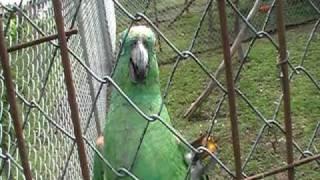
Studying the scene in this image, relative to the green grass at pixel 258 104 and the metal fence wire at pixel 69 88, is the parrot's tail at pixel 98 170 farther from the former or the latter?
the green grass at pixel 258 104

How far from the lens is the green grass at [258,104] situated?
4781 millimetres

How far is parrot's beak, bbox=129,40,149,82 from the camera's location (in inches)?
109

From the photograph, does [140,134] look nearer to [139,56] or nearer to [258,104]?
[139,56]

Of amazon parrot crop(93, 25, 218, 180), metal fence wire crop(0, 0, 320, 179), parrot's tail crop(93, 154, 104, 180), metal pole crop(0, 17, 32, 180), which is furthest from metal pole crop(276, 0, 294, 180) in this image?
parrot's tail crop(93, 154, 104, 180)

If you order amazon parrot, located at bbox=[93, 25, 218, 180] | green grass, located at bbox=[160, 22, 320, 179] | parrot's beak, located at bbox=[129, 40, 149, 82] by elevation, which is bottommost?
A: green grass, located at bbox=[160, 22, 320, 179]

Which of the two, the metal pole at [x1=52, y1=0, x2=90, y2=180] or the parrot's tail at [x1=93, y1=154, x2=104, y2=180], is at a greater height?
the metal pole at [x1=52, y1=0, x2=90, y2=180]

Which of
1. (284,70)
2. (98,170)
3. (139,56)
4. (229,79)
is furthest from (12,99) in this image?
(98,170)

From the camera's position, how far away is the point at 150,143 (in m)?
2.80

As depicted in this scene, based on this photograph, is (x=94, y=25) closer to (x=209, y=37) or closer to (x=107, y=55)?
(x=107, y=55)

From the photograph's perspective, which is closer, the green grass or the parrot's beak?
the parrot's beak

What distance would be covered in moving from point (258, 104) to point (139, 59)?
340 cm

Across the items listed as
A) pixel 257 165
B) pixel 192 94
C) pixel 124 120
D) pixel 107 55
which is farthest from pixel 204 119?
pixel 124 120

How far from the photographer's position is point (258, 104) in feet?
19.8

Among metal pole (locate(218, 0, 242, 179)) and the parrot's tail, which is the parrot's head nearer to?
the parrot's tail
